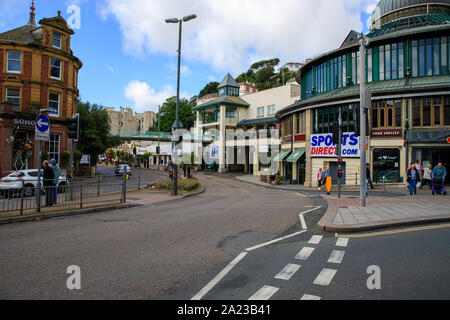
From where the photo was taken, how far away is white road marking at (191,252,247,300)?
374cm

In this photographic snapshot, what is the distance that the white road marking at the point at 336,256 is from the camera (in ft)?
16.8

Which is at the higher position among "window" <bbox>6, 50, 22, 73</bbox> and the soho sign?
"window" <bbox>6, 50, 22, 73</bbox>

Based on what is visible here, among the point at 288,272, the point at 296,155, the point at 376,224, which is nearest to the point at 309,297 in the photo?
the point at 288,272

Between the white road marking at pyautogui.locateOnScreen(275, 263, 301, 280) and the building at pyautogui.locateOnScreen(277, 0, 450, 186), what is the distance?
17.3 m

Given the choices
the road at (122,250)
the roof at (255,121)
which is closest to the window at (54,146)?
the road at (122,250)

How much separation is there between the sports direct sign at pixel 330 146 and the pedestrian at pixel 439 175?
7.96 meters

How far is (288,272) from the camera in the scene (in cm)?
460

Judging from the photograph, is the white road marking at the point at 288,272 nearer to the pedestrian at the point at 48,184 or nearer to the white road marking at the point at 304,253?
the white road marking at the point at 304,253

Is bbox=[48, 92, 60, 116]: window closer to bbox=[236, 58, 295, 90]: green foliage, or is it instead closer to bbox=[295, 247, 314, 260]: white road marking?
bbox=[295, 247, 314, 260]: white road marking

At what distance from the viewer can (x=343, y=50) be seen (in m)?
26.7

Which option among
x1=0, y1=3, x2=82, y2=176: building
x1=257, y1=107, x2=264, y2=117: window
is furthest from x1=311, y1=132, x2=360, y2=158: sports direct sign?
x1=0, y1=3, x2=82, y2=176: building

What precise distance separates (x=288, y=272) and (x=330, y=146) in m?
22.3

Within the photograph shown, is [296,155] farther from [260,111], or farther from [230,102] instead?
[230,102]

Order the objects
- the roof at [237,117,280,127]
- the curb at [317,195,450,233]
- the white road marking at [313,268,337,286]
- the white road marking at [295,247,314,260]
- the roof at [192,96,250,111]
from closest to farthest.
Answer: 1. the white road marking at [313,268,337,286]
2. the white road marking at [295,247,314,260]
3. the curb at [317,195,450,233]
4. the roof at [237,117,280,127]
5. the roof at [192,96,250,111]
